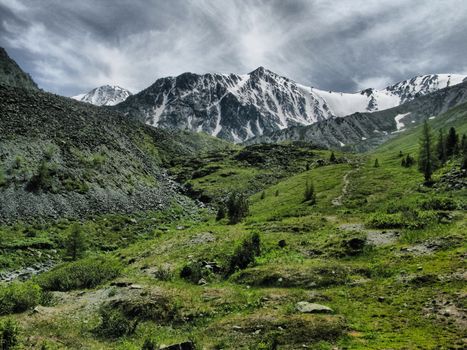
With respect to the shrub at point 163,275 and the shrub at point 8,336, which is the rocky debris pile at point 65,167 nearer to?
the shrub at point 163,275

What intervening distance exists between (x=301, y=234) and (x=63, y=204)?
39179 millimetres

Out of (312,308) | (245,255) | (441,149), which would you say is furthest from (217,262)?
(441,149)

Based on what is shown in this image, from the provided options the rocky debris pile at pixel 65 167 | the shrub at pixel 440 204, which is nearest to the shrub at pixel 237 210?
the rocky debris pile at pixel 65 167

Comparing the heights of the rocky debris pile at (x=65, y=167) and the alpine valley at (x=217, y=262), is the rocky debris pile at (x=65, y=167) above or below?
above

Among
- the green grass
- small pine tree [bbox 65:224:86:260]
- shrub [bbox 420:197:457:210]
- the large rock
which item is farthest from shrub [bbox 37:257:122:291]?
shrub [bbox 420:197:457:210]

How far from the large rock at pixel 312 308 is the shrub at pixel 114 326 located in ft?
30.0

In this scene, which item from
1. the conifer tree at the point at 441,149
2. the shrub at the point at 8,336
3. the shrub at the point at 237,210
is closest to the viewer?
the shrub at the point at 8,336

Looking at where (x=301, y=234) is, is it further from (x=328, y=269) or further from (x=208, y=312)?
→ (x=208, y=312)

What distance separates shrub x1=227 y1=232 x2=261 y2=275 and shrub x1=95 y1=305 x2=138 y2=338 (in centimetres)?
1109

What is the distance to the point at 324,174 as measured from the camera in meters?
97.8

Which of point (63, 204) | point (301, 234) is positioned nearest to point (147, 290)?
point (301, 234)

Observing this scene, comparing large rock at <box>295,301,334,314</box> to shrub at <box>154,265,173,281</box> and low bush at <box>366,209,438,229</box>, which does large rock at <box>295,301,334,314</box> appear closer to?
shrub at <box>154,265,173,281</box>

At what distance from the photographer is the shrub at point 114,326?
20641mm

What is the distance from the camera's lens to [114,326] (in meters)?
20.8
